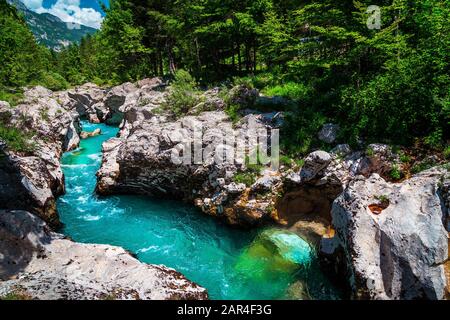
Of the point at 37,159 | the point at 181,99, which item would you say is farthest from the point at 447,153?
the point at 37,159

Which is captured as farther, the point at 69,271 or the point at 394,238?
the point at 69,271

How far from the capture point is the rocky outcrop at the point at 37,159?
14.2 m

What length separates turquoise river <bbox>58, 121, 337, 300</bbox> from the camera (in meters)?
10.8

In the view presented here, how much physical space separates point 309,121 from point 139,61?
32678 mm

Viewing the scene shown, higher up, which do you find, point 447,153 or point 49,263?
point 447,153

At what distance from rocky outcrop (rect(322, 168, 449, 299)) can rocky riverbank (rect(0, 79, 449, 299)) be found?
3 cm

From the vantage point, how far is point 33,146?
1838cm

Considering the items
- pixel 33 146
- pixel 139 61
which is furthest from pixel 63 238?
pixel 139 61

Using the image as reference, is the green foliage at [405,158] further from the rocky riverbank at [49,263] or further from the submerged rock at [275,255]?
the rocky riverbank at [49,263]

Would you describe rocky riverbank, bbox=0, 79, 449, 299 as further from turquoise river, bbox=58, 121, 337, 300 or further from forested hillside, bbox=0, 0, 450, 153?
forested hillside, bbox=0, 0, 450, 153

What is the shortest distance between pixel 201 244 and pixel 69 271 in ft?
18.6

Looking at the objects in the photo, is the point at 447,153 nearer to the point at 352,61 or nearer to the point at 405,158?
the point at 405,158

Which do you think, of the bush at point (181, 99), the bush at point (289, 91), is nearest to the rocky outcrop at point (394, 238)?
the bush at point (289, 91)

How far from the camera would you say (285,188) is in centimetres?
1411
